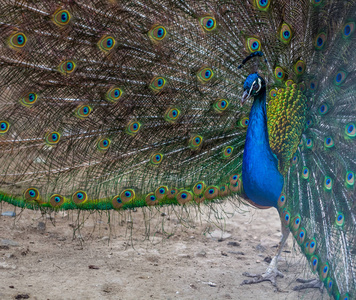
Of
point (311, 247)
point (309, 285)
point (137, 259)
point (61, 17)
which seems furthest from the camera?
point (137, 259)

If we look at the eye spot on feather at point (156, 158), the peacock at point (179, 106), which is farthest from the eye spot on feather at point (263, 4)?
the eye spot on feather at point (156, 158)

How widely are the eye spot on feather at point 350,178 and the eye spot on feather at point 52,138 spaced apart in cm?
182

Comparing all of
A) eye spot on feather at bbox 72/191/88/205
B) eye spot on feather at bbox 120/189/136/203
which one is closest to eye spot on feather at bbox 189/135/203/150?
eye spot on feather at bbox 120/189/136/203

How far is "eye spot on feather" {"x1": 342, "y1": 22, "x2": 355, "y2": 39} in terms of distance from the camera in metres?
2.54

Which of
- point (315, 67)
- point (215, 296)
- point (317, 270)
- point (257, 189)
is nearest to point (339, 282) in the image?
point (317, 270)

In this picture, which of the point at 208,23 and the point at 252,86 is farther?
the point at 208,23

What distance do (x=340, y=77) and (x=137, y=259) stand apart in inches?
78.9

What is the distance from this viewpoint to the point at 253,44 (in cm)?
287

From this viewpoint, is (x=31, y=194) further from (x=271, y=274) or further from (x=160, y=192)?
(x=271, y=274)

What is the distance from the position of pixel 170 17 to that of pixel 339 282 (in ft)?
6.12

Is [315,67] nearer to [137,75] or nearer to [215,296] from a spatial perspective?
[137,75]

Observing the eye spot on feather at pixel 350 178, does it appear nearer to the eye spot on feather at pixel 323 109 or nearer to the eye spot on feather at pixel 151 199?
the eye spot on feather at pixel 323 109

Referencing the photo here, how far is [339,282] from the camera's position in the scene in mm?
2316

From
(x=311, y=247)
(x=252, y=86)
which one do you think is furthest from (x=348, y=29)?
(x=311, y=247)
